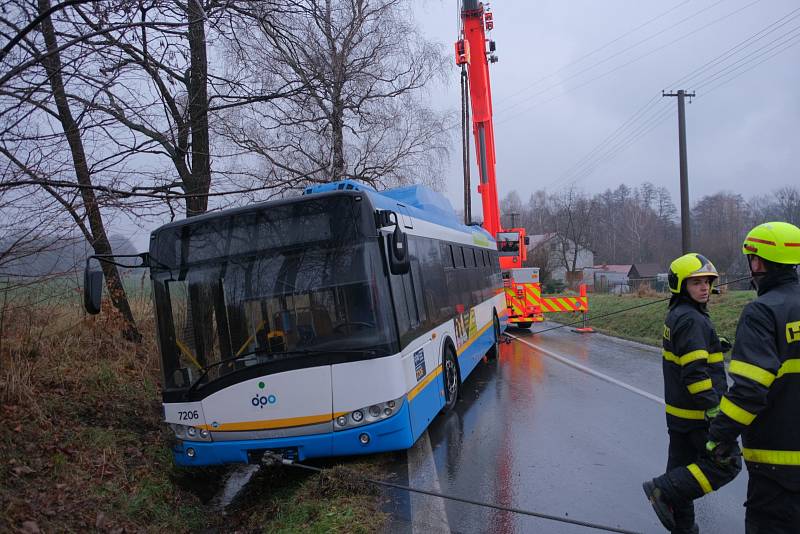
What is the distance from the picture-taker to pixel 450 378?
7.72 metres

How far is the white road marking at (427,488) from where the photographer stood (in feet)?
14.2

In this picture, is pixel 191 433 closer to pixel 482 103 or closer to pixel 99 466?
pixel 99 466

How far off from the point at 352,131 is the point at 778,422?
38.6 ft

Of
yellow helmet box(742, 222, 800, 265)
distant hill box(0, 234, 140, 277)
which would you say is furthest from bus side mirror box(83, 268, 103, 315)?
yellow helmet box(742, 222, 800, 265)

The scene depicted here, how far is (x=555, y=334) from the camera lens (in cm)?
1797

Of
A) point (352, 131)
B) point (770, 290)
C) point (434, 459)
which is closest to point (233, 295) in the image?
point (434, 459)

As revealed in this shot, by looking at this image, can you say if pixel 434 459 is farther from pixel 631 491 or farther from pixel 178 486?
pixel 178 486

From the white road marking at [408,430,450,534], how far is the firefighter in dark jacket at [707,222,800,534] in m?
2.20

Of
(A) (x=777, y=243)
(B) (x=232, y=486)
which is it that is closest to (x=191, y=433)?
(B) (x=232, y=486)

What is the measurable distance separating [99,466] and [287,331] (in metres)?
2.16

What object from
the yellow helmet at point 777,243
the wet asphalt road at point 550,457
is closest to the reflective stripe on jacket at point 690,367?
the yellow helmet at point 777,243

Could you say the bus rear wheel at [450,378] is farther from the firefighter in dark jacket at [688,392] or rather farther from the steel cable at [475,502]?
the firefighter in dark jacket at [688,392]

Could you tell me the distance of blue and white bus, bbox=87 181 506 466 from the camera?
513 cm

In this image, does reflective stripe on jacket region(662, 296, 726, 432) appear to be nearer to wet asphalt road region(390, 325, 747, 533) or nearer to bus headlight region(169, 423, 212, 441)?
wet asphalt road region(390, 325, 747, 533)
